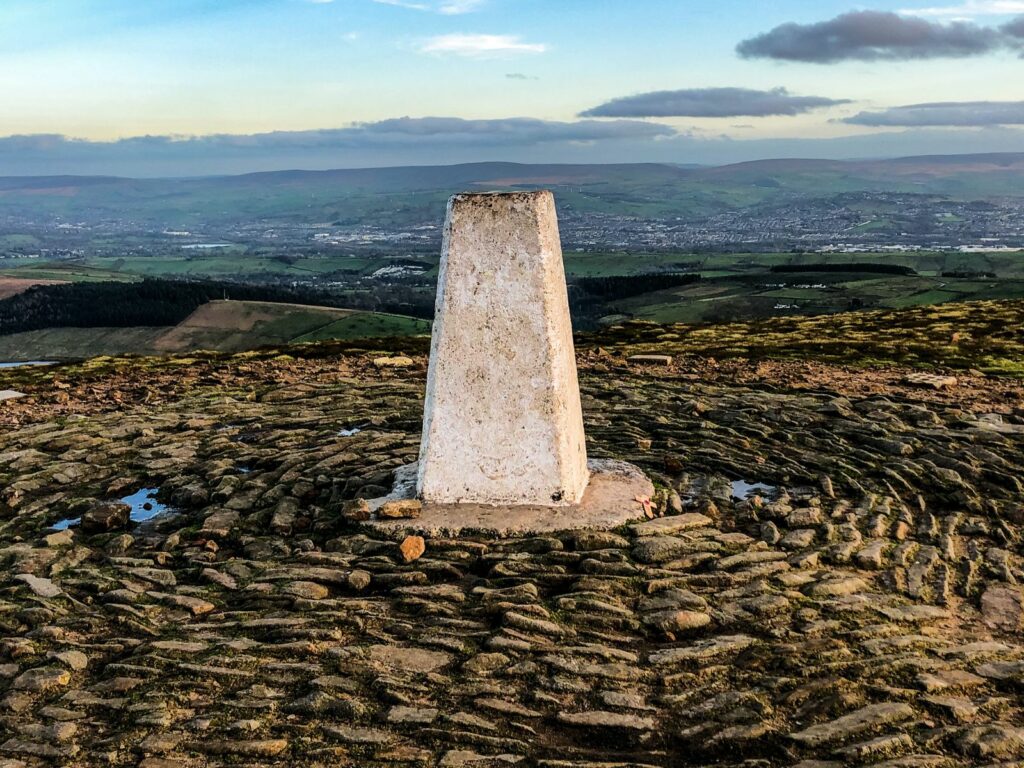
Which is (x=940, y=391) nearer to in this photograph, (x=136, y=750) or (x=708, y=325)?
(x=136, y=750)

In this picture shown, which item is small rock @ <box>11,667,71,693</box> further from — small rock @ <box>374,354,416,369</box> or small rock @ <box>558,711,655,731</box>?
small rock @ <box>374,354,416,369</box>

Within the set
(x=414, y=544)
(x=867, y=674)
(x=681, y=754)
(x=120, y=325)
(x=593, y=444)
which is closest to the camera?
(x=681, y=754)

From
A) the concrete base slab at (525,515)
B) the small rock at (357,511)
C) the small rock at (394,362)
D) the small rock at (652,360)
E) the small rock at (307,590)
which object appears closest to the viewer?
the small rock at (307,590)

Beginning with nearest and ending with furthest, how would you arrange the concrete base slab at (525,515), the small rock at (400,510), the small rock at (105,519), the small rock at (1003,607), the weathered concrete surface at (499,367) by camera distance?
the small rock at (1003,607), the concrete base slab at (525,515), the small rock at (400,510), the weathered concrete surface at (499,367), the small rock at (105,519)

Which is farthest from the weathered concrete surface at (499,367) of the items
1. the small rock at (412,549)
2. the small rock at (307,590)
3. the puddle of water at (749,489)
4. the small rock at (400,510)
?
the puddle of water at (749,489)

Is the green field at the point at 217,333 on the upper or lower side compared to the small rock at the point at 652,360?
lower

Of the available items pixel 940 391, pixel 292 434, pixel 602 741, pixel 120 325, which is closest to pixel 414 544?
pixel 602 741

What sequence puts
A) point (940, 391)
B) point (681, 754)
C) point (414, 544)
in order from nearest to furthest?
point (681, 754), point (414, 544), point (940, 391)

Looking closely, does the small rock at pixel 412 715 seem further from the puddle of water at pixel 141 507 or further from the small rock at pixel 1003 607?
the puddle of water at pixel 141 507
